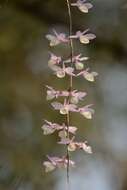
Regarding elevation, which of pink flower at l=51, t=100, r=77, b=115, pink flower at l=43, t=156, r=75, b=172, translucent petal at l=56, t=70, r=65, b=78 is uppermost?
translucent petal at l=56, t=70, r=65, b=78

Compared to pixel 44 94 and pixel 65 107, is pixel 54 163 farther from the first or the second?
pixel 44 94

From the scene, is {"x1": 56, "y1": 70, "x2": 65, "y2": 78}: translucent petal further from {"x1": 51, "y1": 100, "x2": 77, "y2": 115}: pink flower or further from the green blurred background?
the green blurred background

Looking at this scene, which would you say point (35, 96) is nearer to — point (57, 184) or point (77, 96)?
point (57, 184)

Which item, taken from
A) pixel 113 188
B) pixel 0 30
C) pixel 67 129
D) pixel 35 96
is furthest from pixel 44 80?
pixel 67 129

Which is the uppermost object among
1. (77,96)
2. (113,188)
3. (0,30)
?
(0,30)

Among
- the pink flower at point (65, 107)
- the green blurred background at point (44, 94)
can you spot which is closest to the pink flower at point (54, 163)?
the pink flower at point (65, 107)

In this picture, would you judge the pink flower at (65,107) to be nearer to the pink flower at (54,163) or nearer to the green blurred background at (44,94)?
the pink flower at (54,163)

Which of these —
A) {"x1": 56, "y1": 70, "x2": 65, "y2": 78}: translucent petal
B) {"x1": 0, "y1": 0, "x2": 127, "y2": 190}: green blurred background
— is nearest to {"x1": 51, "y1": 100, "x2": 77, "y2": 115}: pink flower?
{"x1": 56, "y1": 70, "x2": 65, "y2": 78}: translucent petal

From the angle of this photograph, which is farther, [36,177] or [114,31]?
[114,31]

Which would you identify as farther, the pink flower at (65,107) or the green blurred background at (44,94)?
the green blurred background at (44,94)
